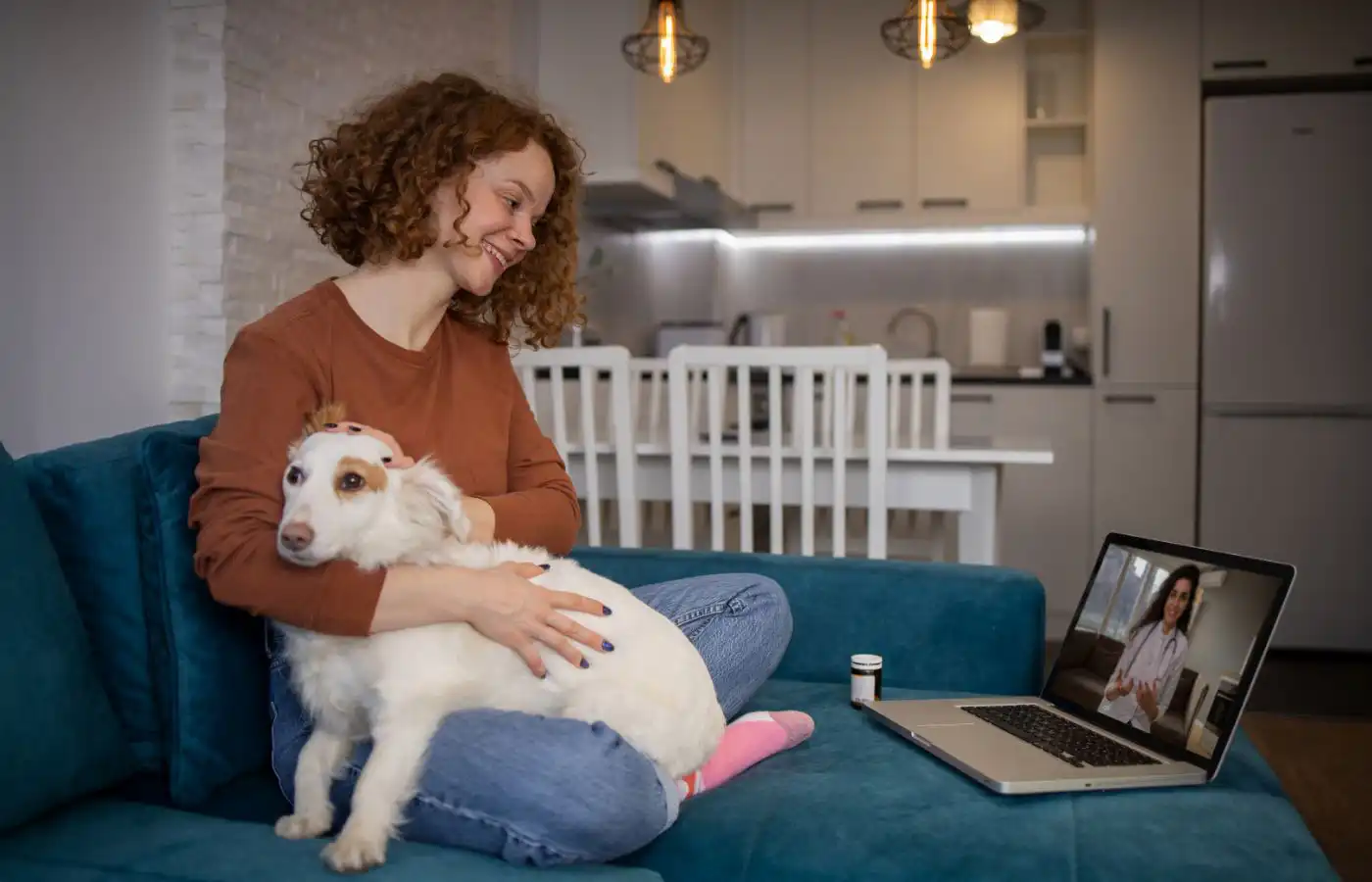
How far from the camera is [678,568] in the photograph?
2061 millimetres

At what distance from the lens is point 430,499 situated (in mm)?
1268

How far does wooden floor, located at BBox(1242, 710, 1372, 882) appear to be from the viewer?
2.48 metres

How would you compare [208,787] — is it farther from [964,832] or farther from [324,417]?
[964,832]

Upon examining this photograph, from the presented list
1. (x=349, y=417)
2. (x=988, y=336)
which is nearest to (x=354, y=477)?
(x=349, y=417)

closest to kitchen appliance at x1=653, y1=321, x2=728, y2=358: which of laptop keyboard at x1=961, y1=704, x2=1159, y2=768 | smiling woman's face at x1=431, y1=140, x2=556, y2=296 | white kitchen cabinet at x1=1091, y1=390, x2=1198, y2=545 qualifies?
white kitchen cabinet at x1=1091, y1=390, x2=1198, y2=545

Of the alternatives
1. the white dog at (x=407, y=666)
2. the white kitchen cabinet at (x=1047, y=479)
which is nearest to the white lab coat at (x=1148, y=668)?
the white dog at (x=407, y=666)

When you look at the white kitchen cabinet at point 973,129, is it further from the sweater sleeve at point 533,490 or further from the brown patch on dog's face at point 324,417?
the brown patch on dog's face at point 324,417

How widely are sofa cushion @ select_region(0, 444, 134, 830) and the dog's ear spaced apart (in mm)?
369

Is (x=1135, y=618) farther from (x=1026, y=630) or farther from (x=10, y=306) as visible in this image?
(x=10, y=306)

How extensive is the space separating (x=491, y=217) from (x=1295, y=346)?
12.3 feet

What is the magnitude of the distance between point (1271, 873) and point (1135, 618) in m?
0.53

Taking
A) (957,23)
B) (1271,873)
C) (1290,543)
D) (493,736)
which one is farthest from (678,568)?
(1290,543)

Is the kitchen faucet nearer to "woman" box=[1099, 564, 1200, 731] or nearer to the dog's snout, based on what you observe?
"woman" box=[1099, 564, 1200, 731]

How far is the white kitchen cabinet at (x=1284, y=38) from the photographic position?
14.3ft
